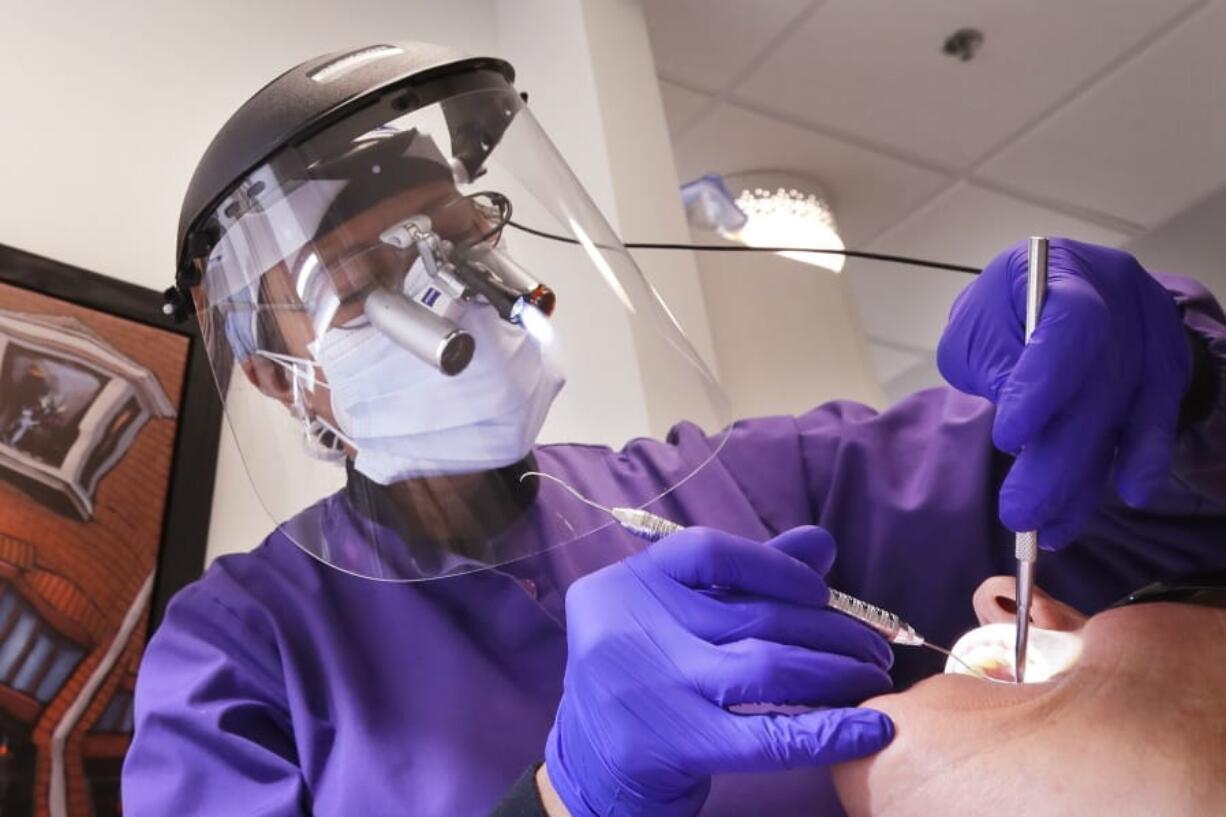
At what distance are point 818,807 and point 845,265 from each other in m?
2.16

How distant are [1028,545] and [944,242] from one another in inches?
95.7

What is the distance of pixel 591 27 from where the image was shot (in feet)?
5.39

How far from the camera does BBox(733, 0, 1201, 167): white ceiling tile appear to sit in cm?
201

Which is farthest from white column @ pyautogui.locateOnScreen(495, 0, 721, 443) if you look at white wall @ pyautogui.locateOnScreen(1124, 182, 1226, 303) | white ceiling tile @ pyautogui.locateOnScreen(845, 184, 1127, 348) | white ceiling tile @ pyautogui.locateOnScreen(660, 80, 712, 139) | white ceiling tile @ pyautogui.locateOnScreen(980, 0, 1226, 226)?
white wall @ pyautogui.locateOnScreen(1124, 182, 1226, 303)

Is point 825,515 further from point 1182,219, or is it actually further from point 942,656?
point 1182,219

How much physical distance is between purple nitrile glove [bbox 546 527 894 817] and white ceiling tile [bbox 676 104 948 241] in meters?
1.76

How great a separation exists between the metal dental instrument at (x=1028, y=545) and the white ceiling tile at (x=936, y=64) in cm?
145

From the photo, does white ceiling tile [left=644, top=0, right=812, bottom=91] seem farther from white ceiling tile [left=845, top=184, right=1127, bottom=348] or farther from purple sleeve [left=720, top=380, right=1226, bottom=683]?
purple sleeve [left=720, top=380, right=1226, bottom=683]

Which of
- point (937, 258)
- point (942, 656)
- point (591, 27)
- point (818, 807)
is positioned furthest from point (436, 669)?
point (937, 258)

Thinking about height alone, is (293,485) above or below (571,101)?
below

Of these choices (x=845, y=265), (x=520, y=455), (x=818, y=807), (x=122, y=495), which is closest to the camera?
(x=818, y=807)

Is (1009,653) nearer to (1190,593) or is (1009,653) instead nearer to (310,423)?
(1190,593)

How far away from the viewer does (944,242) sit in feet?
9.48

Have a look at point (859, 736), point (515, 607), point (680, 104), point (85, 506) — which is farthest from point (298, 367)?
point (680, 104)
